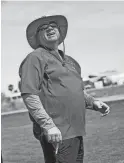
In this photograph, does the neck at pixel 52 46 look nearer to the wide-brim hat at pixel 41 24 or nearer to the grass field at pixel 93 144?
the wide-brim hat at pixel 41 24

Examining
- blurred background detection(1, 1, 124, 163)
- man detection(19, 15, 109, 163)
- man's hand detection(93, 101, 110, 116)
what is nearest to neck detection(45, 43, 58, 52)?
man detection(19, 15, 109, 163)

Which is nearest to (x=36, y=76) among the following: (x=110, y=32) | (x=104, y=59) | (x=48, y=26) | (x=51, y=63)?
(x=51, y=63)

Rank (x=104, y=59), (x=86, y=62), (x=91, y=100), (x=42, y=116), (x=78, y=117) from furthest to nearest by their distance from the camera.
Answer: (x=104, y=59) → (x=86, y=62) → (x=91, y=100) → (x=78, y=117) → (x=42, y=116)

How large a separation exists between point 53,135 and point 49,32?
0.63 m

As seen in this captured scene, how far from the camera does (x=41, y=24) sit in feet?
7.60

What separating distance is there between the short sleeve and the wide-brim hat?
0.25m

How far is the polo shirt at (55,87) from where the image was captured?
2160 millimetres

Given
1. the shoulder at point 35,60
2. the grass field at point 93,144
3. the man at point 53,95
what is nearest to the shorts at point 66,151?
the man at point 53,95

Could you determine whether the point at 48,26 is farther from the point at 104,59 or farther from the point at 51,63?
the point at 104,59

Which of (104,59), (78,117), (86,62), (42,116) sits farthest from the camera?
(104,59)

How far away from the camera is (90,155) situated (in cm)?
403

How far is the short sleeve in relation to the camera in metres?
2.14

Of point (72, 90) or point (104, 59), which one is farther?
point (104, 59)

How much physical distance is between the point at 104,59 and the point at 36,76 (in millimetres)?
2634
